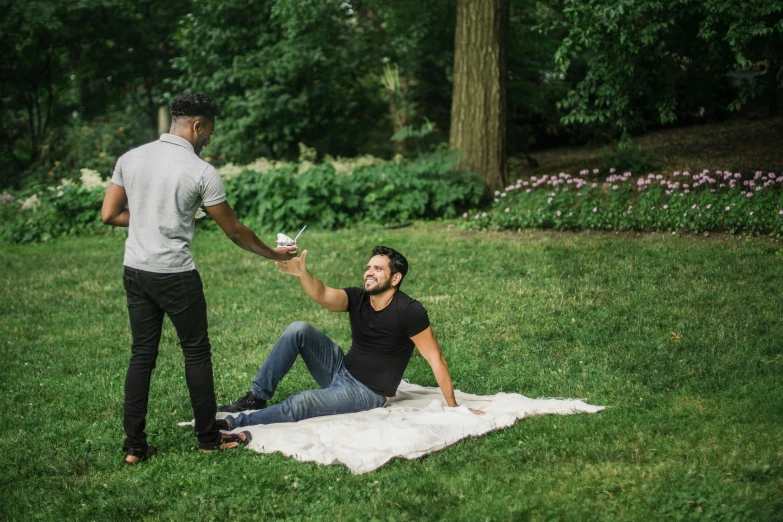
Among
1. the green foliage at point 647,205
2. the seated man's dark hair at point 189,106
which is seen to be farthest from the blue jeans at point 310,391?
the green foliage at point 647,205

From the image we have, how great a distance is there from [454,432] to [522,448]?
42 centimetres

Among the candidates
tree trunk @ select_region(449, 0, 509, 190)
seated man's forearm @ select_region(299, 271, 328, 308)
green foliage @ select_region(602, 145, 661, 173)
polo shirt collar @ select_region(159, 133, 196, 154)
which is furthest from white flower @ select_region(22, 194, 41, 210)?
polo shirt collar @ select_region(159, 133, 196, 154)

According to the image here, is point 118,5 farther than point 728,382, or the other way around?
point 118,5

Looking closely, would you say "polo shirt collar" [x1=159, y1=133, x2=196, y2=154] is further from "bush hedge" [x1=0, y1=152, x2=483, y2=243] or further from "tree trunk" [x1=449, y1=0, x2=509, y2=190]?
"tree trunk" [x1=449, y1=0, x2=509, y2=190]

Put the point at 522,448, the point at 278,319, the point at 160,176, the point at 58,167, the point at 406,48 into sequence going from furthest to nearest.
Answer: the point at 58,167 → the point at 406,48 → the point at 278,319 → the point at 522,448 → the point at 160,176

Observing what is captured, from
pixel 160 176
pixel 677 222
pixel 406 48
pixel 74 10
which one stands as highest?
pixel 74 10

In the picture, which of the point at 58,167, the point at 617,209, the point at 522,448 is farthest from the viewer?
the point at 58,167

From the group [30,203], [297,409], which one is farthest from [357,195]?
[297,409]

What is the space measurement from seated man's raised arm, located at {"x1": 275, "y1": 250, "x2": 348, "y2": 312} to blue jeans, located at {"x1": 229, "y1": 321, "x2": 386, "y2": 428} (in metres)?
0.24

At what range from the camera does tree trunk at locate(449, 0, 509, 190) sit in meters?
12.7

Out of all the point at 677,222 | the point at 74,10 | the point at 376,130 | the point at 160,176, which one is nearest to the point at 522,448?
the point at 160,176

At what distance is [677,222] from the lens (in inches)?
395

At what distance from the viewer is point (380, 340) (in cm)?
541

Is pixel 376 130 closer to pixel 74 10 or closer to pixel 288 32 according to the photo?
pixel 288 32
